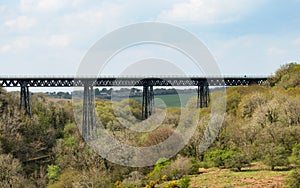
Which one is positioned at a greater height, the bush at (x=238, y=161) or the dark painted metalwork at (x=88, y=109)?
the dark painted metalwork at (x=88, y=109)

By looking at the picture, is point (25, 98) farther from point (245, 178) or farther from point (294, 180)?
point (294, 180)

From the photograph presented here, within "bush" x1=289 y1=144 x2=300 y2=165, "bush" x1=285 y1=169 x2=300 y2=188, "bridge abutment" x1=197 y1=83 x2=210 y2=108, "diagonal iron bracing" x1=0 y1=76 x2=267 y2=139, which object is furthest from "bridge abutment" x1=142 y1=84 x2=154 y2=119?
"bush" x1=285 y1=169 x2=300 y2=188

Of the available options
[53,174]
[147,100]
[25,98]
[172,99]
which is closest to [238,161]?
[53,174]

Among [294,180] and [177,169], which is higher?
[294,180]

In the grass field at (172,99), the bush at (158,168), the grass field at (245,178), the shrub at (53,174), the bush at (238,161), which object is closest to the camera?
the grass field at (245,178)

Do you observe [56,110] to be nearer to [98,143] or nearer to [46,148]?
[46,148]

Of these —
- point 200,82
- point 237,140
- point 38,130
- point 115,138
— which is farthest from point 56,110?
point 237,140

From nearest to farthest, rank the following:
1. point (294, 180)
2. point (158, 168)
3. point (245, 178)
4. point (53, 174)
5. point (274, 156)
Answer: point (294, 180) → point (245, 178) → point (274, 156) → point (158, 168) → point (53, 174)

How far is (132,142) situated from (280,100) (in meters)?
13.4

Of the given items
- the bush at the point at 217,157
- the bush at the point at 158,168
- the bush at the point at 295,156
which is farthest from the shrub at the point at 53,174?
the bush at the point at 295,156

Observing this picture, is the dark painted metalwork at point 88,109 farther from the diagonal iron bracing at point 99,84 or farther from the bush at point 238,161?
the bush at point 238,161

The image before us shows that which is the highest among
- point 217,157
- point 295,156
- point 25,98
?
point 25,98

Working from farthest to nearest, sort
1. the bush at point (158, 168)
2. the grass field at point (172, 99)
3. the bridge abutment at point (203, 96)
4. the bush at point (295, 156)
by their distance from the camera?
the grass field at point (172, 99)
the bridge abutment at point (203, 96)
the bush at point (158, 168)
the bush at point (295, 156)

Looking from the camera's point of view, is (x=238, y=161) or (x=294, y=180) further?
(x=238, y=161)
